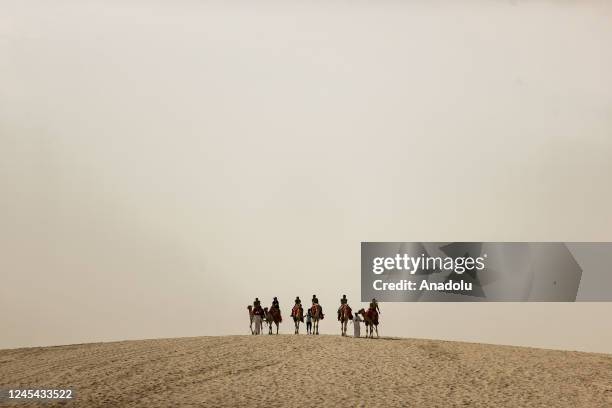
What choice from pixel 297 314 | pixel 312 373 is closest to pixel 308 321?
pixel 297 314

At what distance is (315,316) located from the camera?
138ft

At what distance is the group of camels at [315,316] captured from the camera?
40656 mm

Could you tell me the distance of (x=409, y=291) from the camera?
48.5m

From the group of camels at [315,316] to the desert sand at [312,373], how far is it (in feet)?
5.16

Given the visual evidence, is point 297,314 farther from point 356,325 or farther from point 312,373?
point 312,373

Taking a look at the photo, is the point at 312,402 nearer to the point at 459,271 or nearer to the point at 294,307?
the point at 294,307

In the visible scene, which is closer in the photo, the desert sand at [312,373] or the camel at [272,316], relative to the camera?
the desert sand at [312,373]

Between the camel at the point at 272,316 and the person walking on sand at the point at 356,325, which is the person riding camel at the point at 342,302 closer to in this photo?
the person walking on sand at the point at 356,325

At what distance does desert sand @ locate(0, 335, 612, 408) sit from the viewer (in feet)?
89.6

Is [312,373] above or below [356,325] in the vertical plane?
below

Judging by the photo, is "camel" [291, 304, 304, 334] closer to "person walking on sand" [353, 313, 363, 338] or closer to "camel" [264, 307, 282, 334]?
"camel" [264, 307, 282, 334]

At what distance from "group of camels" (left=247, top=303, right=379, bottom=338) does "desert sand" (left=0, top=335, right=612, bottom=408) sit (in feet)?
5.16

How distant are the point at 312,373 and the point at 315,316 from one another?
11268mm

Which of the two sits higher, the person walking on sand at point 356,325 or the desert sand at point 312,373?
the person walking on sand at point 356,325
